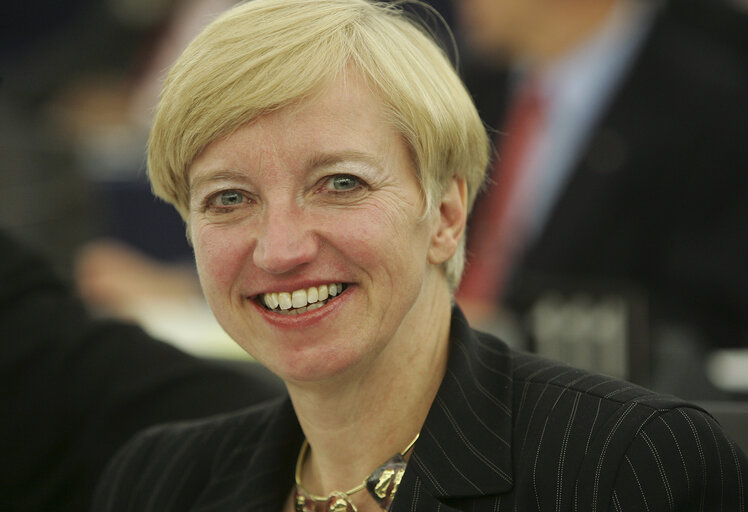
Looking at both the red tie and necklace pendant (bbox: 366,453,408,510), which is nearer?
necklace pendant (bbox: 366,453,408,510)

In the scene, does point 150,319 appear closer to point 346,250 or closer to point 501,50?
point 501,50

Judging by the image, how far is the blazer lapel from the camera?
1.33 metres

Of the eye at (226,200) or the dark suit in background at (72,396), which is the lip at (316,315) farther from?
the dark suit in background at (72,396)

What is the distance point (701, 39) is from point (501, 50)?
78cm

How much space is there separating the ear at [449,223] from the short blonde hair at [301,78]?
27 millimetres

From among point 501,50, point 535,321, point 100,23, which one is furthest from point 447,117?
point 100,23

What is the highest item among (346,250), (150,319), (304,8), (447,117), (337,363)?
(304,8)

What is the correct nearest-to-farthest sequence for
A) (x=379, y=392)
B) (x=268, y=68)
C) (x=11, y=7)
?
1. (x=268, y=68)
2. (x=379, y=392)
3. (x=11, y=7)

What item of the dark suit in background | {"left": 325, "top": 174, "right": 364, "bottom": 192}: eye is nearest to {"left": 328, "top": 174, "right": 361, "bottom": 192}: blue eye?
{"left": 325, "top": 174, "right": 364, "bottom": 192}: eye

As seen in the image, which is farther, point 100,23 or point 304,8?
point 100,23

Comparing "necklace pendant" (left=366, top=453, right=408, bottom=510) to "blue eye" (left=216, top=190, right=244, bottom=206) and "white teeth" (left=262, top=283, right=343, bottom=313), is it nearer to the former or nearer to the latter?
"white teeth" (left=262, top=283, right=343, bottom=313)

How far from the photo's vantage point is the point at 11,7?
6.88 meters

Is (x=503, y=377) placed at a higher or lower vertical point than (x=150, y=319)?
higher

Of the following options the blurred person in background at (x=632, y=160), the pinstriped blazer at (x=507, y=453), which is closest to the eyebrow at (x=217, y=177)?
the pinstriped blazer at (x=507, y=453)
